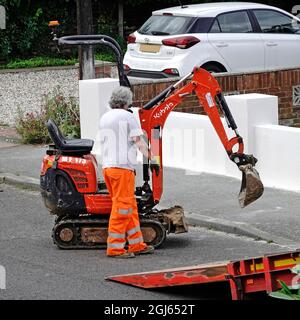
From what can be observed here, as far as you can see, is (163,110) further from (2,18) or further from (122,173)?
(2,18)

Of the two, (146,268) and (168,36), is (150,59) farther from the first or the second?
(146,268)

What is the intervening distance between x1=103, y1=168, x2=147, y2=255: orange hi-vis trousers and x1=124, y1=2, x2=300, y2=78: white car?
769 centimetres

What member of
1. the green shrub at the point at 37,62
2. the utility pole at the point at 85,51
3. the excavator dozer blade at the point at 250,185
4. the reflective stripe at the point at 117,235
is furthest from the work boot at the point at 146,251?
the green shrub at the point at 37,62

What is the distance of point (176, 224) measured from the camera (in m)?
11.6

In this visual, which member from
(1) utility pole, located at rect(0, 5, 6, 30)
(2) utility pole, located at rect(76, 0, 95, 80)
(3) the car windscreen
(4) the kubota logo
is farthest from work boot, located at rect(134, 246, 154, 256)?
(1) utility pole, located at rect(0, 5, 6, 30)

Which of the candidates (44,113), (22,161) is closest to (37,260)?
(22,161)

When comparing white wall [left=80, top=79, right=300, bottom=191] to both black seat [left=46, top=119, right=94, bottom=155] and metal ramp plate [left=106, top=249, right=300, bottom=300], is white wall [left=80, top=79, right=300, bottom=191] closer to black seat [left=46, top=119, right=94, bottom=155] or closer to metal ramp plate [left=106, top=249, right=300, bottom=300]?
black seat [left=46, top=119, right=94, bottom=155]

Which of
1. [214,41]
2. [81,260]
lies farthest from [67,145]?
[214,41]

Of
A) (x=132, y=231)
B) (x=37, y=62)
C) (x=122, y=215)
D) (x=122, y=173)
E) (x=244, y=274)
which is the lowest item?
(x=244, y=274)

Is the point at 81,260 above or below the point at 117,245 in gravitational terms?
below

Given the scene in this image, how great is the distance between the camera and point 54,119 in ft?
57.9

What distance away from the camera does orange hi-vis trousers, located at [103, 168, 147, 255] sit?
36.2ft

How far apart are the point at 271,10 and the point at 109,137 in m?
9.46

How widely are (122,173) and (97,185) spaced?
0.73 meters
